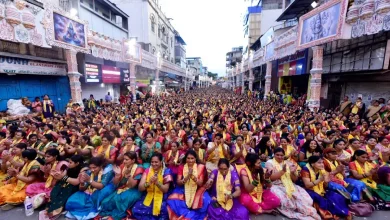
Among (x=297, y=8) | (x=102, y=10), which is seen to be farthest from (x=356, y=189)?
(x=102, y=10)

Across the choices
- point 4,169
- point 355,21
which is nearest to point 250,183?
point 4,169

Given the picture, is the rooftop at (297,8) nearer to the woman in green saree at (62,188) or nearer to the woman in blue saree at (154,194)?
the woman in blue saree at (154,194)

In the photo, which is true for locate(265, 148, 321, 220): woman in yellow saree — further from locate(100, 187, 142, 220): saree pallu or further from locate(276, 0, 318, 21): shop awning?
locate(276, 0, 318, 21): shop awning

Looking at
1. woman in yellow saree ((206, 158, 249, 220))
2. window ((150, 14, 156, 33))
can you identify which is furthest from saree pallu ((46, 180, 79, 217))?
window ((150, 14, 156, 33))

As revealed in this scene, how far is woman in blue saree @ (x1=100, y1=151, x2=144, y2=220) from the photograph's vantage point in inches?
122

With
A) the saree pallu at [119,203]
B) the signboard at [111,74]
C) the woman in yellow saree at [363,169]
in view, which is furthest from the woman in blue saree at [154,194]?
the signboard at [111,74]

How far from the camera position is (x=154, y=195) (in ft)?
10.5

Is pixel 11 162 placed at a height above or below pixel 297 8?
below

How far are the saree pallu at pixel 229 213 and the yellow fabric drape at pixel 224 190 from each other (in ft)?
0.21

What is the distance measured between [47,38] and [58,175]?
7.81 meters

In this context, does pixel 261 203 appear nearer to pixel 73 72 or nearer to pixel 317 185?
pixel 317 185

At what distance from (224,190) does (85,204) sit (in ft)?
7.55

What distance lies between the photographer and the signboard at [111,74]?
47.2ft

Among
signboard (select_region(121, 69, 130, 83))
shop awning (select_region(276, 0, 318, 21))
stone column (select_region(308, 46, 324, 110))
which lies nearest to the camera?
stone column (select_region(308, 46, 324, 110))
